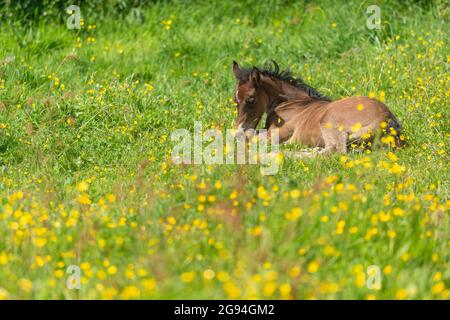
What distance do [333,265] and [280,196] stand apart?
822 mm

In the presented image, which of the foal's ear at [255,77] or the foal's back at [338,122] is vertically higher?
the foal's ear at [255,77]

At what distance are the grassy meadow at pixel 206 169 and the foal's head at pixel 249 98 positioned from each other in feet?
0.58

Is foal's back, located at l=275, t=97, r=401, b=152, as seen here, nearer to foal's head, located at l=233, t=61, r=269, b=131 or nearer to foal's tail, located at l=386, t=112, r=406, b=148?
foal's tail, located at l=386, t=112, r=406, b=148

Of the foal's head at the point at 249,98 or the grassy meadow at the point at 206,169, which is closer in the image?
the grassy meadow at the point at 206,169

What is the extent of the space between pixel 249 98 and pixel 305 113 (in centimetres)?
60

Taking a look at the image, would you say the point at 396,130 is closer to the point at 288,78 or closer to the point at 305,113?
the point at 305,113

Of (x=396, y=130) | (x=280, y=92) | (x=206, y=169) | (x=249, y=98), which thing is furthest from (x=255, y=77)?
(x=206, y=169)

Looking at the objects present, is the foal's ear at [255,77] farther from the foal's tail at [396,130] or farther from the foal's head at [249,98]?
the foal's tail at [396,130]

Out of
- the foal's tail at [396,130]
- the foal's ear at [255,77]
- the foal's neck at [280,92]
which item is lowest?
the foal's tail at [396,130]

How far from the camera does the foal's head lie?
8.52 meters

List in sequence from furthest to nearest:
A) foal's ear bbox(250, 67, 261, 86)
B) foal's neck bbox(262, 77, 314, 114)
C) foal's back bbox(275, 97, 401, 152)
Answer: foal's neck bbox(262, 77, 314, 114), foal's ear bbox(250, 67, 261, 86), foal's back bbox(275, 97, 401, 152)

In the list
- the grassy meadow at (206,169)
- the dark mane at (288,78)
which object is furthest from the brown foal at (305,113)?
the grassy meadow at (206,169)

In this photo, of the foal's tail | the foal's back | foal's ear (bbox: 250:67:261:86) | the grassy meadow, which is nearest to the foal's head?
foal's ear (bbox: 250:67:261:86)

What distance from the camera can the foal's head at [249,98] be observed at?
8516 mm
